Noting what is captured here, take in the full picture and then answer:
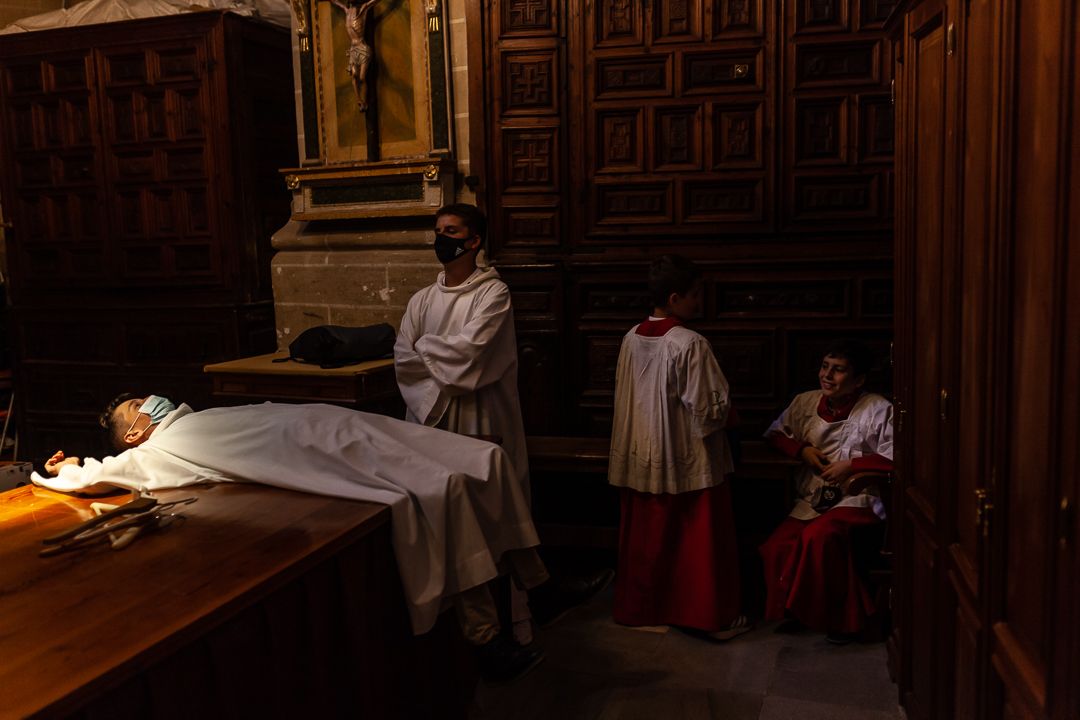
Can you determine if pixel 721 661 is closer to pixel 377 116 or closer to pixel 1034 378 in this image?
pixel 1034 378

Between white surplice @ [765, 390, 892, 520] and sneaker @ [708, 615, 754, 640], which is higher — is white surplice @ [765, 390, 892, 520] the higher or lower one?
the higher one

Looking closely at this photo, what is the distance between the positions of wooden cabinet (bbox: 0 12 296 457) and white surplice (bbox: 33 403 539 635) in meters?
3.69

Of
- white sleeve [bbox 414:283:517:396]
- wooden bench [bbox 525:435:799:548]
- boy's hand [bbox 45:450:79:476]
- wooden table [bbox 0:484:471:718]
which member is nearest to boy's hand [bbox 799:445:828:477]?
wooden bench [bbox 525:435:799:548]

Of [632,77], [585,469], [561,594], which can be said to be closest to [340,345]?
[585,469]

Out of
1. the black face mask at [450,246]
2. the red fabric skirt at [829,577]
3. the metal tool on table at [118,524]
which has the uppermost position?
the black face mask at [450,246]

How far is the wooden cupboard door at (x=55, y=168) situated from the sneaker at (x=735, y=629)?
501 cm

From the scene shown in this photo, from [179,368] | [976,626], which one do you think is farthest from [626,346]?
[179,368]

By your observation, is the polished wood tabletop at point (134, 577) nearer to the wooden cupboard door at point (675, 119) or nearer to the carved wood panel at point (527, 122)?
the carved wood panel at point (527, 122)

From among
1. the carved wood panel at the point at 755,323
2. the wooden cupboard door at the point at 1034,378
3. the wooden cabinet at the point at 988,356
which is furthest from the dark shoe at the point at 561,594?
the wooden cupboard door at the point at 1034,378

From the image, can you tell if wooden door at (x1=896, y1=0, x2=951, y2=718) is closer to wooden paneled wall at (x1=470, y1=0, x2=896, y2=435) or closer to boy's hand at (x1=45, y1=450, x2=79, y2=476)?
wooden paneled wall at (x1=470, y1=0, x2=896, y2=435)

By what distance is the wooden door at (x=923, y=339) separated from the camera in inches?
93.2

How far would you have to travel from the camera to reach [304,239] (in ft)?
19.6

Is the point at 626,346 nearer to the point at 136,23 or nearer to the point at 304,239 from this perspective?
the point at 304,239

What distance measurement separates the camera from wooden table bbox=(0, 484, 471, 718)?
159cm
